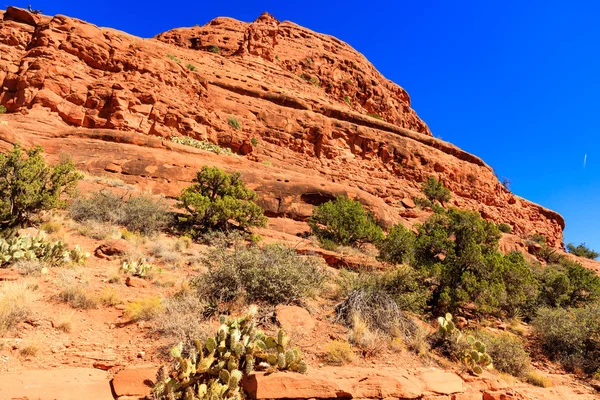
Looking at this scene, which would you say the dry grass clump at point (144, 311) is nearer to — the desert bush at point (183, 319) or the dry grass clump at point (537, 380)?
the desert bush at point (183, 319)

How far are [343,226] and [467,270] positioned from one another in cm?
750

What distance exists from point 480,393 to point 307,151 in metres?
28.3

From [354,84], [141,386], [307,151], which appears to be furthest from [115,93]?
[354,84]

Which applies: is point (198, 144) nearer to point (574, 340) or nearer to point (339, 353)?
point (339, 353)

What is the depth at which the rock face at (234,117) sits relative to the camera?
1894 cm

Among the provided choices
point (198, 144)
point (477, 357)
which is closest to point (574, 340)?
point (477, 357)

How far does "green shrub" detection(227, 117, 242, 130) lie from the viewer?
2893 centimetres

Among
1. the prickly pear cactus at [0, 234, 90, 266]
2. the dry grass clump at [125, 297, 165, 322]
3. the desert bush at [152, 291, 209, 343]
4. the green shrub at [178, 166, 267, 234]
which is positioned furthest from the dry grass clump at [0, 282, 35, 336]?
the green shrub at [178, 166, 267, 234]

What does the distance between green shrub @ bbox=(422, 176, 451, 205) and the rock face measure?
141 centimetres

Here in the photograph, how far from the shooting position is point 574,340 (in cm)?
786

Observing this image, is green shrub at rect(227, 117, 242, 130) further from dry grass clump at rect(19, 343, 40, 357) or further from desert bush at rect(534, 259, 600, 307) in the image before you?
dry grass clump at rect(19, 343, 40, 357)

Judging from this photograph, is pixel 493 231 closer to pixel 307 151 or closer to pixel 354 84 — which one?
pixel 307 151

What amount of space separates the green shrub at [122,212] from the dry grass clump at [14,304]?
6236 millimetres

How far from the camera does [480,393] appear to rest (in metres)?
4.99
